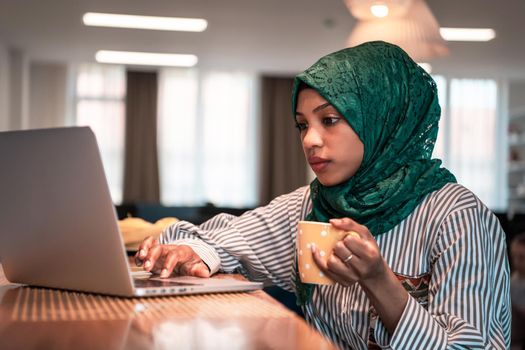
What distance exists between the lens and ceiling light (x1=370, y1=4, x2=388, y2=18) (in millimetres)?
4438

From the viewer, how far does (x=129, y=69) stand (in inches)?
434

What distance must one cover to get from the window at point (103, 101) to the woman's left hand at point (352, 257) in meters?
10.3

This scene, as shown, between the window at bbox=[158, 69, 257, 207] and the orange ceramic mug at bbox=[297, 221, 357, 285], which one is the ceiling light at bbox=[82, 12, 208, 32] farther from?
the orange ceramic mug at bbox=[297, 221, 357, 285]

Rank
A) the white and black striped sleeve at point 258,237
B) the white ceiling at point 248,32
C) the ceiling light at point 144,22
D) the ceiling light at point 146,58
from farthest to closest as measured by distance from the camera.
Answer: the ceiling light at point 146,58 < the ceiling light at point 144,22 < the white ceiling at point 248,32 < the white and black striped sleeve at point 258,237

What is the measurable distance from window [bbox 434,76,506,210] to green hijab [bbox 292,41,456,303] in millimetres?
10543

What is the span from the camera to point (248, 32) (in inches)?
344

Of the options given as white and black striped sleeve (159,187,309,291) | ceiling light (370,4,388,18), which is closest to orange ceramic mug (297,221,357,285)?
white and black striped sleeve (159,187,309,291)

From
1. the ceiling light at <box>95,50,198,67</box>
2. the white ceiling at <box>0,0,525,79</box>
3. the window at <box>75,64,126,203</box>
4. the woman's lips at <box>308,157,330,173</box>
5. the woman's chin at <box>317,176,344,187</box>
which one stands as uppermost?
the white ceiling at <box>0,0,525,79</box>

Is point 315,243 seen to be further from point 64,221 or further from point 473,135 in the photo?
point 473,135

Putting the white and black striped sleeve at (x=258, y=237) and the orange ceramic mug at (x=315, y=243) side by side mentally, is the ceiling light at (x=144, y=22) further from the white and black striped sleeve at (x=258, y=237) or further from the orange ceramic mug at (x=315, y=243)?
the orange ceramic mug at (x=315, y=243)

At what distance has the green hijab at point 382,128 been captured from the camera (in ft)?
4.38

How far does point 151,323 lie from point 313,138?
613 millimetres

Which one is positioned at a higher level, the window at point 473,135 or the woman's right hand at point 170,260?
the window at point 473,135

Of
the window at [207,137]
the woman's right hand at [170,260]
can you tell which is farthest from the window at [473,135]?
the woman's right hand at [170,260]
